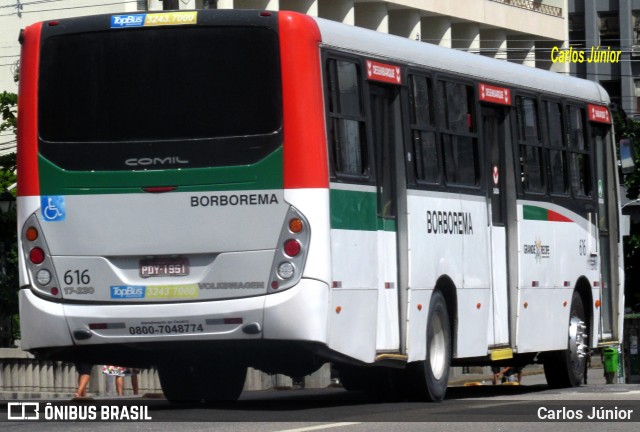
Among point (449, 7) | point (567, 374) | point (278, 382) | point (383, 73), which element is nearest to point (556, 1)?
point (449, 7)

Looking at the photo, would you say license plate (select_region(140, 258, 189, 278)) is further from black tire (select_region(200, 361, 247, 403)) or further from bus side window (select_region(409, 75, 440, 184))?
bus side window (select_region(409, 75, 440, 184))

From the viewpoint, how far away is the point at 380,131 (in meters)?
16.5

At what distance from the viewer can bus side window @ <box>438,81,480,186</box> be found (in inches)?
706

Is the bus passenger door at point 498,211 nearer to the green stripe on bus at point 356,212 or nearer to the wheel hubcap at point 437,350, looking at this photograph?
the wheel hubcap at point 437,350

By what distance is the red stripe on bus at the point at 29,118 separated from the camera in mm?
15391

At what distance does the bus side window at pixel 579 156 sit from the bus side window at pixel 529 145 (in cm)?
109

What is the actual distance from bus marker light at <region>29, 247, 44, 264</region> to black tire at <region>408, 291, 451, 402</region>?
12.2ft

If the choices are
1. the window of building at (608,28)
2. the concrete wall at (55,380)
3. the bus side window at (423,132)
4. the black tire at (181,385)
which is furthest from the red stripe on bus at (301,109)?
the window of building at (608,28)

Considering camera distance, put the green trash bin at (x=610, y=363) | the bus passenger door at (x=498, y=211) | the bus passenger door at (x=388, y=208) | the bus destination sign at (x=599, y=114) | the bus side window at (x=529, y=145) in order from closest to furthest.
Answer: the bus passenger door at (x=388, y=208), the bus passenger door at (x=498, y=211), the bus side window at (x=529, y=145), the bus destination sign at (x=599, y=114), the green trash bin at (x=610, y=363)

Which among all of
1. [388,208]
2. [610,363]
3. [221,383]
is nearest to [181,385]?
[221,383]

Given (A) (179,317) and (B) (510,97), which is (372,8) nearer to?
(B) (510,97)

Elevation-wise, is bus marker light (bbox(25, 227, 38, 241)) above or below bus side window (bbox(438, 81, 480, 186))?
below

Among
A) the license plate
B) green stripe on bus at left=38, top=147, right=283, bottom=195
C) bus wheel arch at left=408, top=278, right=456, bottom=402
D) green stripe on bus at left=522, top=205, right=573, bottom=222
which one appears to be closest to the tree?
green stripe on bus at left=522, top=205, right=573, bottom=222

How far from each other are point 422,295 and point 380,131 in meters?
1.61
